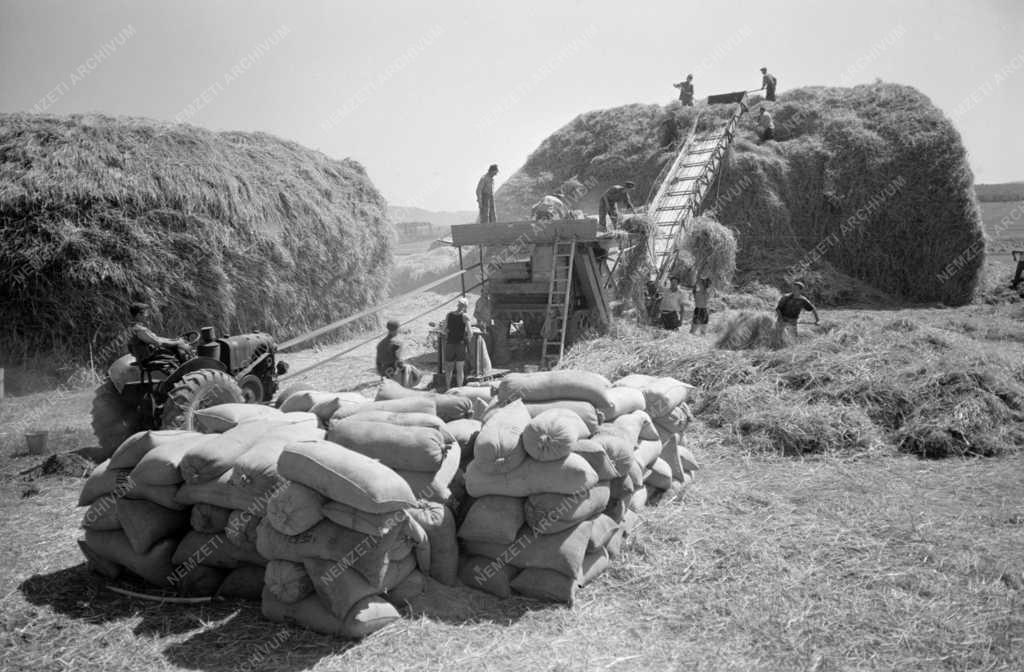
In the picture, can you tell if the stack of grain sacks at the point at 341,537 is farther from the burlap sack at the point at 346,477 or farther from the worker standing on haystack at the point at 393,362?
the worker standing on haystack at the point at 393,362

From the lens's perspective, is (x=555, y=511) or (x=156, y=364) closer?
(x=555, y=511)

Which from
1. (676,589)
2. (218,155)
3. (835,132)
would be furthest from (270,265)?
(835,132)

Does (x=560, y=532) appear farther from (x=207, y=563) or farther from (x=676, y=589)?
(x=207, y=563)

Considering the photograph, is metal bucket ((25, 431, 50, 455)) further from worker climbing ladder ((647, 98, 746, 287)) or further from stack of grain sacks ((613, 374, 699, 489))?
worker climbing ladder ((647, 98, 746, 287))

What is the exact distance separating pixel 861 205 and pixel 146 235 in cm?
1715

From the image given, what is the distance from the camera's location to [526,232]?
11203 mm

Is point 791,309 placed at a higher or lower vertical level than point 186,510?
higher

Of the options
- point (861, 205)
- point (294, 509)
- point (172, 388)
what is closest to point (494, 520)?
point (294, 509)

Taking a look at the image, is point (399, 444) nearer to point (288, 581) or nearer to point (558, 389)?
point (288, 581)

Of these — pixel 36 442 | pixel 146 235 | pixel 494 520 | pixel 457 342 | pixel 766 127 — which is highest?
pixel 766 127

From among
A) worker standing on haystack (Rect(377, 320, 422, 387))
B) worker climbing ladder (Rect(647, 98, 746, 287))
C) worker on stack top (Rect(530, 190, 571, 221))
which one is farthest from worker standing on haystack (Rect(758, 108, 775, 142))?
worker standing on haystack (Rect(377, 320, 422, 387))

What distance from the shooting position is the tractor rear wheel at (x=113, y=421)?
255 inches

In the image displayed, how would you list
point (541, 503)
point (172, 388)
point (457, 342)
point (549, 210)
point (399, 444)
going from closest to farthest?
point (399, 444)
point (541, 503)
point (172, 388)
point (457, 342)
point (549, 210)

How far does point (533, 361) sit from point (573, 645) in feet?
26.2
